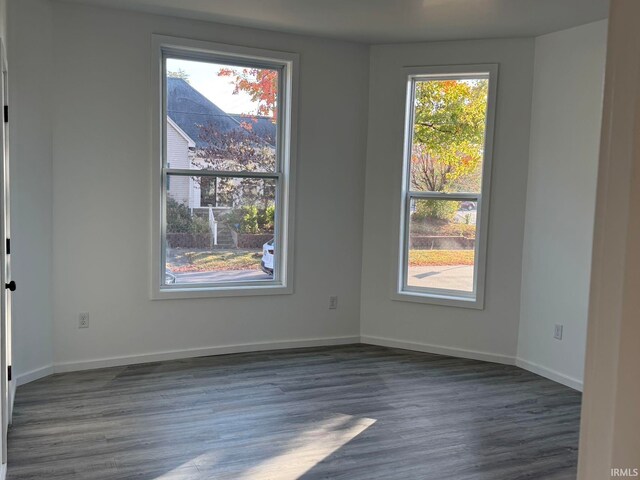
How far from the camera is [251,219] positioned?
4723mm

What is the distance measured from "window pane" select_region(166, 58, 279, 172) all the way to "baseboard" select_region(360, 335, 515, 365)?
180 cm

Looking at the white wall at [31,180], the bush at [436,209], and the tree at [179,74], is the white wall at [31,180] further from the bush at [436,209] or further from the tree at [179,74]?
the bush at [436,209]

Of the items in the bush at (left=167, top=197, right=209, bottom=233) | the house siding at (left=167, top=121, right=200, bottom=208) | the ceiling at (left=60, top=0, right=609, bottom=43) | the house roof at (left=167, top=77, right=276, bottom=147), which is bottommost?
the bush at (left=167, top=197, right=209, bottom=233)

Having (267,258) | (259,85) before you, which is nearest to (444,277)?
(267,258)

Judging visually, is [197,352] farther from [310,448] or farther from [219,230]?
[310,448]

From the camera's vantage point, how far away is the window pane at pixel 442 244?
476cm

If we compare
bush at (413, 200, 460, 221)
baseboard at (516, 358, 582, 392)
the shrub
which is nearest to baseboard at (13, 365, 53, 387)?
the shrub

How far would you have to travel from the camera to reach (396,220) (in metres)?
4.86

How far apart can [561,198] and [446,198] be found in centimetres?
96

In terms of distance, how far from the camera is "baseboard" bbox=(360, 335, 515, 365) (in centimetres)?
462

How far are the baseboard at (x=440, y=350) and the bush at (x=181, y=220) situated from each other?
5.86 feet

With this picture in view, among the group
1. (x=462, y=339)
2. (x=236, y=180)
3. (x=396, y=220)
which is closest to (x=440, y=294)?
(x=462, y=339)

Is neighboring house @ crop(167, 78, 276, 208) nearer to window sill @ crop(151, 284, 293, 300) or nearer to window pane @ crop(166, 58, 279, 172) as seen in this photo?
window pane @ crop(166, 58, 279, 172)

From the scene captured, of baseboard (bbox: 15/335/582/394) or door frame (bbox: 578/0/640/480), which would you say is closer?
door frame (bbox: 578/0/640/480)
